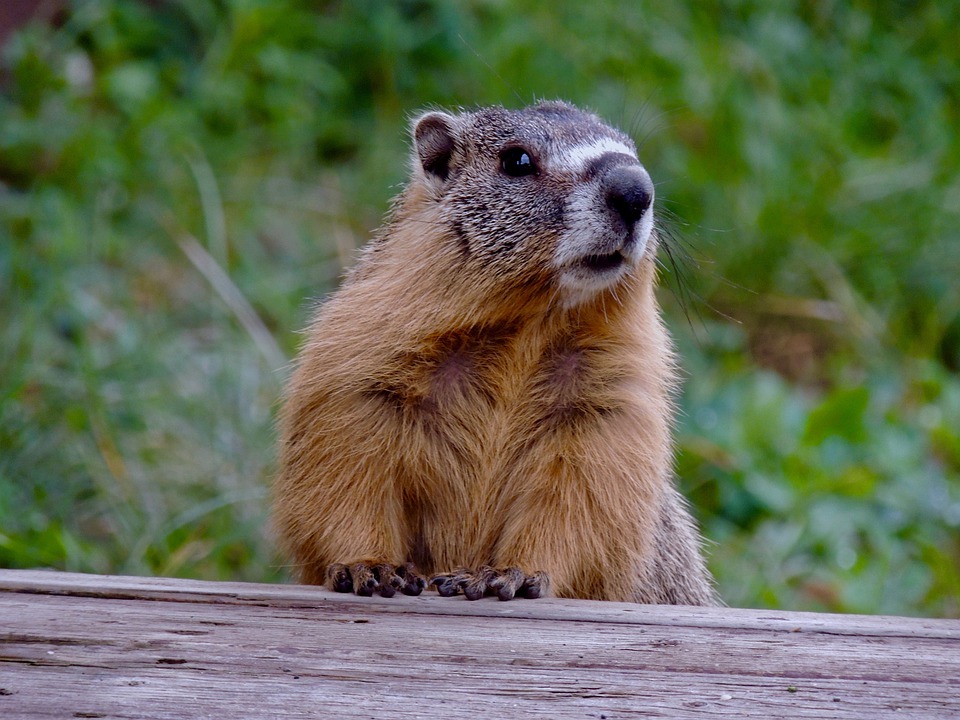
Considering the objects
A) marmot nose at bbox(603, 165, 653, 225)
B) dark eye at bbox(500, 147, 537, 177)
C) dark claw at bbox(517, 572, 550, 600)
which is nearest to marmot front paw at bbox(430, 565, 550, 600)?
dark claw at bbox(517, 572, 550, 600)

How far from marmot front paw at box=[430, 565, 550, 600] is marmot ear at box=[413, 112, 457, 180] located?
152 cm

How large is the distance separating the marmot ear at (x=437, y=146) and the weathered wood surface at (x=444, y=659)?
166cm

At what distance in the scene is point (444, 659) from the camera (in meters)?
2.87

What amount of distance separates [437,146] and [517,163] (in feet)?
1.48

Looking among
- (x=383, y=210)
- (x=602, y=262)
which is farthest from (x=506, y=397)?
(x=383, y=210)

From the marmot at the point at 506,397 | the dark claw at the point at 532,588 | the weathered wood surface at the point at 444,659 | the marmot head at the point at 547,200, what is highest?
the marmot head at the point at 547,200

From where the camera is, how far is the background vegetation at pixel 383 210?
18.1 ft

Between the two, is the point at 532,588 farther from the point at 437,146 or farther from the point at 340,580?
the point at 437,146

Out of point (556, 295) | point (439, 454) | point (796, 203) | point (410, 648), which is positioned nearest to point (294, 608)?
point (410, 648)

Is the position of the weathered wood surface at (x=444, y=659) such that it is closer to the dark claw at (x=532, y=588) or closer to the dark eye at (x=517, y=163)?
the dark claw at (x=532, y=588)

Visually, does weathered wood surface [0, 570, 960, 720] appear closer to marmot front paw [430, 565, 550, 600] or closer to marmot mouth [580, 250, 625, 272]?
marmot front paw [430, 565, 550, 600]

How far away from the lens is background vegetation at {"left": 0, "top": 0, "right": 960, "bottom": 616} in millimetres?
5523

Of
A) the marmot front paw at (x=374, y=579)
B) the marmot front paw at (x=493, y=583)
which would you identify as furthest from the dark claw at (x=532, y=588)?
the marmot front paw at (x=374, y=579)

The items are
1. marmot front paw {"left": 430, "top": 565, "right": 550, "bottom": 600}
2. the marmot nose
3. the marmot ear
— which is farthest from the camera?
the marmot ear
